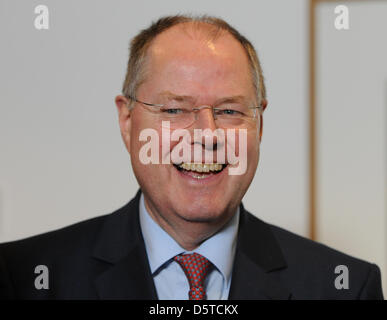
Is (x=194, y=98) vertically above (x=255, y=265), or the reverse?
(x=194, y=98)

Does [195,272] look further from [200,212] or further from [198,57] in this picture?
[198,57]

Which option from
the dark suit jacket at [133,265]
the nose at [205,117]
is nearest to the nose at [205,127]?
the nose at [205,117]

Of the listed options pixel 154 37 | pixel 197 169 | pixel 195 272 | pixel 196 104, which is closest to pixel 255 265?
pixel 195 272

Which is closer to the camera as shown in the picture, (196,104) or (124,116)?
(196,104)

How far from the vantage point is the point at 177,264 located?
127 centimetres

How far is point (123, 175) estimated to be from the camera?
152cm

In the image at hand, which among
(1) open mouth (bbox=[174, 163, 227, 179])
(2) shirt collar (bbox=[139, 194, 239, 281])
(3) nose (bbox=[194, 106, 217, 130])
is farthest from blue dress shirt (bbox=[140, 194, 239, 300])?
(3) nose (bbox=[194, 106, 217, 130])

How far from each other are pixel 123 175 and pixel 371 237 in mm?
672

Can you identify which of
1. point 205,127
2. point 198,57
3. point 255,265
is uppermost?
point 198,57

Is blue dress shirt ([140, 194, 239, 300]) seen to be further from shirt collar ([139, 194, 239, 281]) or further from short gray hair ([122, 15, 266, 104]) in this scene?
short gray hair ([122, 15, 266, 104])

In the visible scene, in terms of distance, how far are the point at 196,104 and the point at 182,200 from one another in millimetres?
203

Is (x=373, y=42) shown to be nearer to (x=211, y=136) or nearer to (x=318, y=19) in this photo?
(x=318, y=19)

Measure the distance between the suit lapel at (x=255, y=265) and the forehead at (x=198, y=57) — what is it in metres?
0.33

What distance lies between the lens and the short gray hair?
50.8 inches
